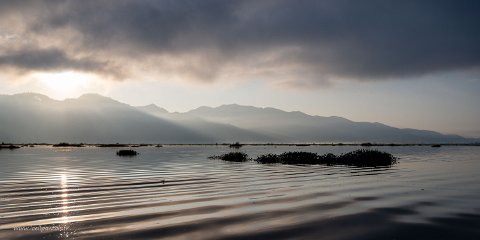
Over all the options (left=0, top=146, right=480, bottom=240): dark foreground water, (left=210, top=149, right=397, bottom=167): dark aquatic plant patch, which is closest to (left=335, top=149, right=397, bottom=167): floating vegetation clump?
(left=210, top=149, right=397, bottom=167): dark aquatic plant patch

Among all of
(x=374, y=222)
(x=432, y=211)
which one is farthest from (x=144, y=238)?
(x=432, y=211)

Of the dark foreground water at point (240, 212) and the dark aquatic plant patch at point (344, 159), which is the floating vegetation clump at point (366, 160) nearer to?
the dark aquatic plant patch at point (344, 159)

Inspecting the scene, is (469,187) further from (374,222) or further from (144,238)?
(144,238)

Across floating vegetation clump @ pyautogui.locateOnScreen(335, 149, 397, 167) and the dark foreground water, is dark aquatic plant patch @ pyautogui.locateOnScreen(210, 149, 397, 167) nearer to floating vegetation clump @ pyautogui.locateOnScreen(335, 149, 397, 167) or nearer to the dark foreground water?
floating vegetation clump @ pyautogui.locateOnScreen(335, 149, 397, 167)

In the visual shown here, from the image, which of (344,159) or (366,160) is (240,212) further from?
(366,160)

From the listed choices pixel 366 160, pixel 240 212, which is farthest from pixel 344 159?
pixel 240 212

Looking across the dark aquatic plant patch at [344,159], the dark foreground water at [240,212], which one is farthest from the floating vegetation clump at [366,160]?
the dark foreground water at [240,212]

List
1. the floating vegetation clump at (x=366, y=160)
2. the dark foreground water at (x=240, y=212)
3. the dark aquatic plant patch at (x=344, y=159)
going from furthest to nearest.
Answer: the dark aquatic plant patch at (x=344, y=159), the floating vegetation clump at (x=366, y=160), the dark foreground water at (x=240, y=212)

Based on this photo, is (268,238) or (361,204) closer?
(268,238)

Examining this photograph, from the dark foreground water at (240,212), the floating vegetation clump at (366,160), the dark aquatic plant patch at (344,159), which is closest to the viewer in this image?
the dark foreground water at (240,212)

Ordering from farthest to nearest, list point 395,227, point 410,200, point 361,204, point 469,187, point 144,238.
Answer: point 469,187 < point 410,200 < point 361,204 < point 395,227 < point 144,238

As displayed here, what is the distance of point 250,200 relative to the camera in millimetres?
20141

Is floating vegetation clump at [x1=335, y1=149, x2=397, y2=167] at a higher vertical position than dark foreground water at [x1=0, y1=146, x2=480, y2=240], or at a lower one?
higher

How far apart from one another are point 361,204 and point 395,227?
16.6ft
